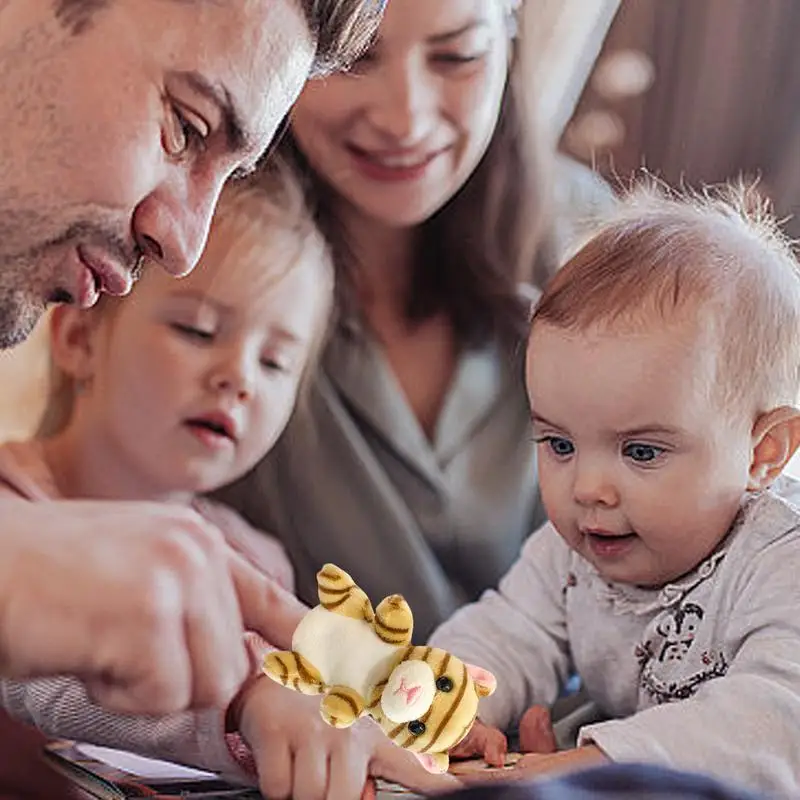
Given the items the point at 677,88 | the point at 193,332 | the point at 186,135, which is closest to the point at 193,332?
the point at 193,332

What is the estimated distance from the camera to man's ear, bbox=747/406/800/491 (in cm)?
82

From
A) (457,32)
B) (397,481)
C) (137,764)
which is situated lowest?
(137,764)

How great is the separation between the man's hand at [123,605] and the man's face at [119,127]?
4.0 inches

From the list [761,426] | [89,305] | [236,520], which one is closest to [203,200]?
[89,305]

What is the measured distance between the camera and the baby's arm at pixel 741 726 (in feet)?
2.48

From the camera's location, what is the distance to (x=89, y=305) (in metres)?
0.75

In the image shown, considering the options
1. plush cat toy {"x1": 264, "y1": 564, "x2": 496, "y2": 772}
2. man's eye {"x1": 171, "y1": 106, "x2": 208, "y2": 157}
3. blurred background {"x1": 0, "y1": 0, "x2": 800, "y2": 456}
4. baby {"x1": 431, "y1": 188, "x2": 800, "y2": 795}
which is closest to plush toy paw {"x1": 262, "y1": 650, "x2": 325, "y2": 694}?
plush cat toy {"x1": 264, "y1": 564, "x2": 496, "y2": 772}

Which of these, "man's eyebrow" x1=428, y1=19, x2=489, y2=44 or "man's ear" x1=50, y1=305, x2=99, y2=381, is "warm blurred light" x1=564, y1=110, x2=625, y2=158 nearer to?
"man's eyebrow" x1=428, y1=19, x2=489, y2=44

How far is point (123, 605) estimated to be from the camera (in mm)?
707

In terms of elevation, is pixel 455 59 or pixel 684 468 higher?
pixel 455 59

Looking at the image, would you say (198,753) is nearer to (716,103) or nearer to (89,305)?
(89,305)

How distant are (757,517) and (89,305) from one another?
34cm

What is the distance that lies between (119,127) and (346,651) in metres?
0.24

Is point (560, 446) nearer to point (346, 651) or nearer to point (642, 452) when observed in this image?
point (642, 452)
